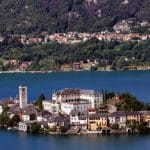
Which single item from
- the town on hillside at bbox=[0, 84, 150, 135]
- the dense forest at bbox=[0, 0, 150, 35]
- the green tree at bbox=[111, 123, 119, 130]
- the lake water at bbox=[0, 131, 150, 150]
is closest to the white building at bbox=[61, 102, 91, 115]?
the town on hillside at bbox=[0, 84, 150, 135]

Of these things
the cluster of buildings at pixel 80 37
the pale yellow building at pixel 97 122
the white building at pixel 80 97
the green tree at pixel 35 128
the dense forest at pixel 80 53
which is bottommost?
the green tree at pixel 35 128

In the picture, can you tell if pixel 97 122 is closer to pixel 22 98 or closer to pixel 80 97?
pixel 80 97

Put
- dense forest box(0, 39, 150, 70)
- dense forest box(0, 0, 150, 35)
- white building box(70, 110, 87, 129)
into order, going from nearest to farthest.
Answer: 1. white building box(70, 110, 87, 129)
2. dense forest box(0, 39, 150, 70)
3. dense forest box(0, 0, 150, 35)

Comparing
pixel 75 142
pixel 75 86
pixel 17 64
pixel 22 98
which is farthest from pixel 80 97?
pixel 17 64

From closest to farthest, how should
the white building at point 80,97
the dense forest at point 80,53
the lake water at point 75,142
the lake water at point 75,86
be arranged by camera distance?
1. the lake water at point 75,142
2. the lake water at point 75,86
3. the white building at point 80,97
4. the dense forest at point 80,53

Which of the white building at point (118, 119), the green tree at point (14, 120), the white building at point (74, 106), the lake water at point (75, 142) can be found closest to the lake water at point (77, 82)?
the white building at point (74, 106)

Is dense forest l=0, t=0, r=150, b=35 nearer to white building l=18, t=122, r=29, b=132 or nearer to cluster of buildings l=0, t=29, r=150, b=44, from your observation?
cluster of buildings l=0, t=29, r=150, b=44

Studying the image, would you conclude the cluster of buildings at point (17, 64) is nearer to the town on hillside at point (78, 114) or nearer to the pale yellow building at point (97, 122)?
the town on hillside at point (78, 114)
